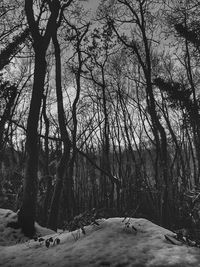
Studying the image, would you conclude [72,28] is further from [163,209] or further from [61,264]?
[61,264]

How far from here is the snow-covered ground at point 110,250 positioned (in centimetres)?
459

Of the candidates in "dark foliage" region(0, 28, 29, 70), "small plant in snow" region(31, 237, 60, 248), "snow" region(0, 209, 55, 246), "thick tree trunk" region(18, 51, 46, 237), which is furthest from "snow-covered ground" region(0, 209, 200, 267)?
"dark foliage" region(0, 28, 29, 70)

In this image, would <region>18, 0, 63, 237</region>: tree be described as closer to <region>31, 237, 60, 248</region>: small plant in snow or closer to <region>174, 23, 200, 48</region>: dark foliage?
<region>31, 237, 60, 248</region>: small plant in snow

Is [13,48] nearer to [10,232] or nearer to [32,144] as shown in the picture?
[32,144]

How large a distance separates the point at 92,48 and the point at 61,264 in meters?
13.4

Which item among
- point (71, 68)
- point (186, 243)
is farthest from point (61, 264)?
point (71, 68)

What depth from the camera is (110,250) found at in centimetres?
500

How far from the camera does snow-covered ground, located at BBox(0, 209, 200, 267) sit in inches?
181

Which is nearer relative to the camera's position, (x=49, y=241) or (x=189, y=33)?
(x=49, y=241)

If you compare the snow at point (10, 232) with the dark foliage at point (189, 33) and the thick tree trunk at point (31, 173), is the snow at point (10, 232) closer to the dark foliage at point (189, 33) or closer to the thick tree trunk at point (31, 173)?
the thick tree trunk at point (31, 173)

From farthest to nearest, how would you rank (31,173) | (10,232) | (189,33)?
1. (189,33)
2. (31,173)
3. (10,232)

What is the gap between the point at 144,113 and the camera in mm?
22047

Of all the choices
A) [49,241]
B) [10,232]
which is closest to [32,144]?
[10,232]

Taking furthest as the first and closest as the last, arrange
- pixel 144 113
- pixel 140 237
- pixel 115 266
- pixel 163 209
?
pixel 144 113 → pixel 163 209 → pixel 140 237 → pixel 115 266
